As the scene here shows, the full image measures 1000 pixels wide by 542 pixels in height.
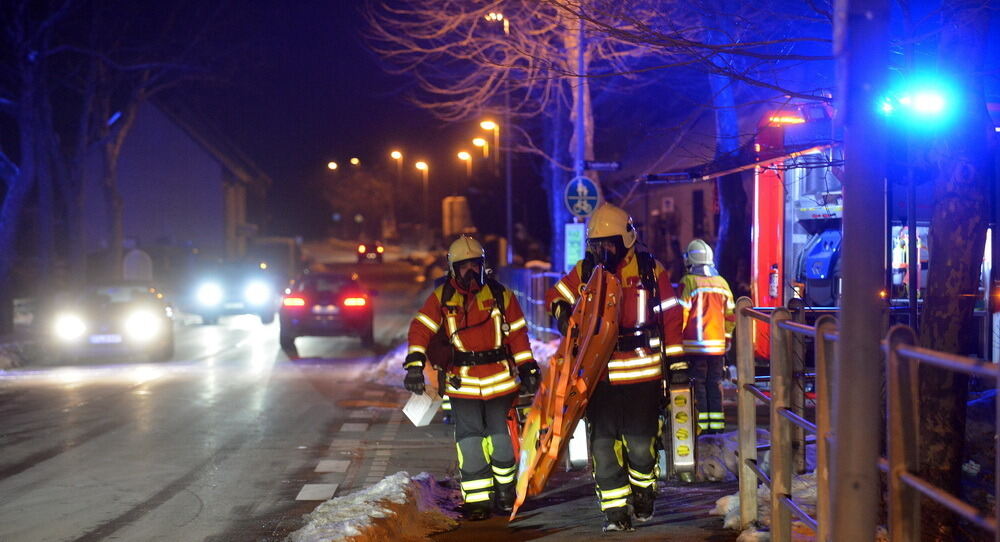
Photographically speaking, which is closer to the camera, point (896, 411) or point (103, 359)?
point (896, 411)

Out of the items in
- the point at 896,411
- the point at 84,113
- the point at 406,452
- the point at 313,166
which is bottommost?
the point at 406,452

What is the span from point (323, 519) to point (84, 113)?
2375 cm

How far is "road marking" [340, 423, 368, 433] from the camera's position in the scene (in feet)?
36.3

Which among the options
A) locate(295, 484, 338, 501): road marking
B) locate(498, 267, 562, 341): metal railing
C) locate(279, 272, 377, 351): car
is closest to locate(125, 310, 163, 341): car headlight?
locate(279, 272, 377, 351): car

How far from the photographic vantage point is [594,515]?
7035 millimetres

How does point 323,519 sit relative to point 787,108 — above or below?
below

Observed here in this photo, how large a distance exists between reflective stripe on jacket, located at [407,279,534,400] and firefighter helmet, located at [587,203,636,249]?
91cm

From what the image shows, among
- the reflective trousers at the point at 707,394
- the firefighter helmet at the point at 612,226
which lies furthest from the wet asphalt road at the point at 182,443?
the reflective trousers at the point at 707,394

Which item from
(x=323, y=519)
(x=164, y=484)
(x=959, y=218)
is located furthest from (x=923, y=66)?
(x=164, y=484)

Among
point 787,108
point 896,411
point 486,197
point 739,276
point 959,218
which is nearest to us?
point 896,411

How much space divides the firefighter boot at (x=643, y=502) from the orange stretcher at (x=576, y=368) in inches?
22.7

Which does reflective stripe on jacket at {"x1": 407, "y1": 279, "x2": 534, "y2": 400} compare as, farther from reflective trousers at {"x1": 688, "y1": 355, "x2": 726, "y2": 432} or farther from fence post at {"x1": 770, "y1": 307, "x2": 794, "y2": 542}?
reflective trousers at {"x1": 688, "y1": 355, "x2": 726, "y2": 432}

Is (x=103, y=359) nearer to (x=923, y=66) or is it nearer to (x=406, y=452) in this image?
(x=406, y=452)

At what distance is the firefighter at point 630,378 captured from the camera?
6.52 metres
